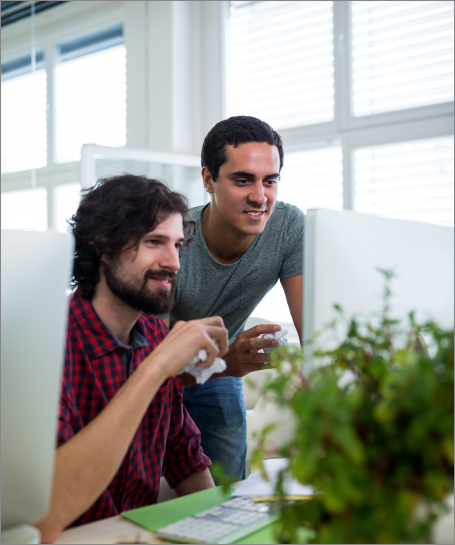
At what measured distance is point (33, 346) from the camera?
75 centimetres

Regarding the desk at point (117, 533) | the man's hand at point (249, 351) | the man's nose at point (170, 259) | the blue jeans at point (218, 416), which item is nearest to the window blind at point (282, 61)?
the blue jeans at point (218, 416)

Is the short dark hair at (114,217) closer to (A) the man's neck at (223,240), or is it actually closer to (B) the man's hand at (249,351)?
(B) the man's hand at (249,351)

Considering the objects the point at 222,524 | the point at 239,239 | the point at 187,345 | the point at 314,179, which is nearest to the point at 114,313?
the point at 187,345

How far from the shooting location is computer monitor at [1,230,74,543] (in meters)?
0.75

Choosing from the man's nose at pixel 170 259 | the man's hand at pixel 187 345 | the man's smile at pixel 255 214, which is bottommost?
the man's hand at pixel 187 345

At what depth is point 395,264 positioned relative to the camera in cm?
90

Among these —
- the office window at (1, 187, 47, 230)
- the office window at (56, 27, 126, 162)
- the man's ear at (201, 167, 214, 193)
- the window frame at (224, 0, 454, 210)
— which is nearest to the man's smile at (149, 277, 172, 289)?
the man's ear at (201, 167, 214, 193)

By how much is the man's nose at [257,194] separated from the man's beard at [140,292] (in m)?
0.60

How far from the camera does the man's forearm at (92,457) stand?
2.90 feet

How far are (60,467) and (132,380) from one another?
173mm

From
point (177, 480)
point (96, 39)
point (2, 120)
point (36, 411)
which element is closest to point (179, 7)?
point (96, 39)

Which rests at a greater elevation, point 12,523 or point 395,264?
point 395,264

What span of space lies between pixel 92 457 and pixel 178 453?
0.45 metres

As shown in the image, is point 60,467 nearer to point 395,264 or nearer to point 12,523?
point 12,523
